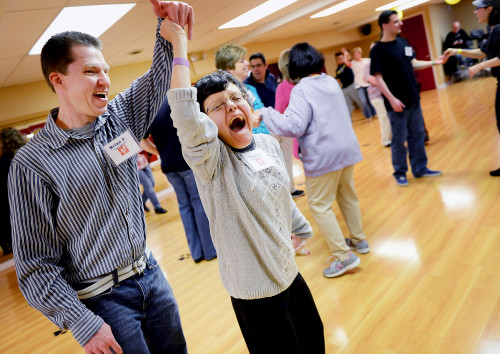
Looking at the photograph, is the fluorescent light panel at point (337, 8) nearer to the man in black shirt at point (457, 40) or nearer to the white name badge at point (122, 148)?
A: the man in black shirt at point (457, 40)

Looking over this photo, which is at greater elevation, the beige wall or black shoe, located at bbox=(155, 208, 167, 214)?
the beige wall

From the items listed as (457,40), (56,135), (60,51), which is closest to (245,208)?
(56,135)

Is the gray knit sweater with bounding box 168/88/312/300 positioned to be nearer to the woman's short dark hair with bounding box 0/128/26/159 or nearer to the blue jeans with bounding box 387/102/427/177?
the blue jeans with bounding box 387/102/427/177

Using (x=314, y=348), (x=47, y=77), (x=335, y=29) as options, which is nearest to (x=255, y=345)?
(x=314, y=348)

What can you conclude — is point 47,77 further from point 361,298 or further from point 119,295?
point 361,298

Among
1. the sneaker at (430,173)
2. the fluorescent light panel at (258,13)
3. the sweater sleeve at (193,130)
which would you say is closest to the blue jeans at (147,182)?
the fluorescent light panel at (258,13)

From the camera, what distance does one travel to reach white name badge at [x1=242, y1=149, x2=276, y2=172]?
4.01 feet

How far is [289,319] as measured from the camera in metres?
1.34

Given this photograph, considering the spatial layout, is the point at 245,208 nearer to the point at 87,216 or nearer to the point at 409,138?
the point at 87,216

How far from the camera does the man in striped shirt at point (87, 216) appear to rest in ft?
3.60

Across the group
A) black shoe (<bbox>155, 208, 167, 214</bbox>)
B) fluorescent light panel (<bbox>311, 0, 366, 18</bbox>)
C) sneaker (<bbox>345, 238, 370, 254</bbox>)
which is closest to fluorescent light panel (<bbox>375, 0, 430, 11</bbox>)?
fluorescent light panel (<bbox>311, 0, 366, 18</bbox>)

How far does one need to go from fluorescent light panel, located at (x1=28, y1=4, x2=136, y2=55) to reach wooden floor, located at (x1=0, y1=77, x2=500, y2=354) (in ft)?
9.79

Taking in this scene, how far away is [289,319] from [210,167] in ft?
2.17

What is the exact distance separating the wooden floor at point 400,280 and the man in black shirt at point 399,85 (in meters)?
0.42
